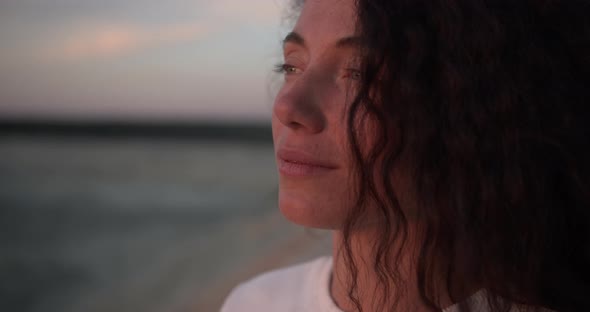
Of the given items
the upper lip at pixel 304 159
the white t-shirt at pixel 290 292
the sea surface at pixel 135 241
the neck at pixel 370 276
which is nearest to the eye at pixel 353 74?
the upper lip at pixel 304 159

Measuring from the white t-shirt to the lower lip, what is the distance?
395 mm

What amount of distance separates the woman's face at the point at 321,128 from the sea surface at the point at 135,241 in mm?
3236

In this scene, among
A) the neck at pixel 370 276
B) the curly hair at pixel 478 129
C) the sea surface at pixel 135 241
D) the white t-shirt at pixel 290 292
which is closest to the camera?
the curly hair at pixel 478 129

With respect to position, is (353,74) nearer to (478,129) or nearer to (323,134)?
(323,134)

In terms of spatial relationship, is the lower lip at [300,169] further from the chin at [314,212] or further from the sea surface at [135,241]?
the sea surface at [135,241]

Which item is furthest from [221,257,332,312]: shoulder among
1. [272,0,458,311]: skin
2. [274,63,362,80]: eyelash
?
[274,63,362,80]: eyelash

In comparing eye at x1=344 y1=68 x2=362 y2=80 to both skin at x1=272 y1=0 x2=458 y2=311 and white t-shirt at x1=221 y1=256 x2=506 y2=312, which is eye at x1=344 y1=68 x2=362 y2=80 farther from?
white t-shirt at x1=221 y1=256 x2=506 y2=312

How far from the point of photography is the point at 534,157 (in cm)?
119

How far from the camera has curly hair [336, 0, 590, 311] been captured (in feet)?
3.82

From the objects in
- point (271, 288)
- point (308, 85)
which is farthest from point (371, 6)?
point (271, 288)

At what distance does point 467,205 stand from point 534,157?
0.17 m

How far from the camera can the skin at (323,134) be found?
119 centimetres

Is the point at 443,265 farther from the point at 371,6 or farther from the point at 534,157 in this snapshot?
the point at 371,6

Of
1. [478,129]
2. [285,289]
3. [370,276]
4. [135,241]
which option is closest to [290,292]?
[285,289]
